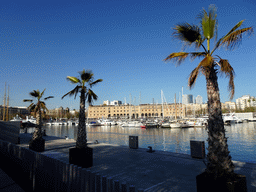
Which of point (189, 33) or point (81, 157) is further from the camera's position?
point (81, 157)

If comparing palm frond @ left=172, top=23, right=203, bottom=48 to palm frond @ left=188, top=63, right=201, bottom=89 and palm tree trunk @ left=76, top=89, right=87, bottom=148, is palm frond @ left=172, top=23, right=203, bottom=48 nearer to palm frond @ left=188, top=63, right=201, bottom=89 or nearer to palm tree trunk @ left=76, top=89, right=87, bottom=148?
palm frond @ left=188, top=63, right=201, bottom=89

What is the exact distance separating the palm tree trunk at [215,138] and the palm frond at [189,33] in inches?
41.0

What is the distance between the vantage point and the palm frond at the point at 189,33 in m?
4.58

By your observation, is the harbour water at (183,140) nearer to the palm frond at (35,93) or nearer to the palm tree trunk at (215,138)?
the palm tree trunk at (215,138)

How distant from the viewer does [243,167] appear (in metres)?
6.98

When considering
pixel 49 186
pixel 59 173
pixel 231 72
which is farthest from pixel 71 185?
pixel 231 72

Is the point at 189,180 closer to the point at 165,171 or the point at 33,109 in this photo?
the point at 165,171

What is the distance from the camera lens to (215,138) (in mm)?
3729

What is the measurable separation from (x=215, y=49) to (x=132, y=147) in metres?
9.21

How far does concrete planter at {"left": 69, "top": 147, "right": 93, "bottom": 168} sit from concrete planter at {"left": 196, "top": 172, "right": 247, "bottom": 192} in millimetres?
5449

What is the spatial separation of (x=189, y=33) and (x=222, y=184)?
3.68 metres

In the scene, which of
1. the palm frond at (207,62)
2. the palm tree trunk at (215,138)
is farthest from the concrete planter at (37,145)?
the palm frond at (207,62)

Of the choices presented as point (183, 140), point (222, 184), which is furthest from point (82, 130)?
point (183, 140)

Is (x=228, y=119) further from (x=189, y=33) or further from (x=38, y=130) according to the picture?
(x=189, y=33)
